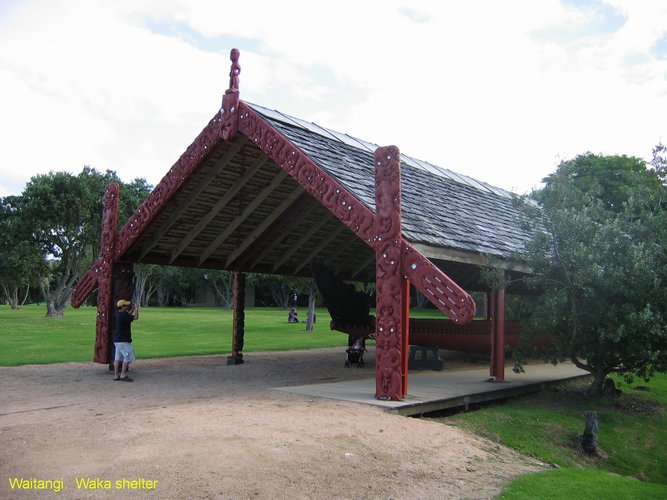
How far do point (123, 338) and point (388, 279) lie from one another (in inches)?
233

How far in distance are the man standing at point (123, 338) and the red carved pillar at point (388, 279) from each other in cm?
549

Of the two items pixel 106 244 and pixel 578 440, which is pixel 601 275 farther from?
pixel 106 244

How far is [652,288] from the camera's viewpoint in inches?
402

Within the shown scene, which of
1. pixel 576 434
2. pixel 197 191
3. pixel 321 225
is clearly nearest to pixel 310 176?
pixel 197 191

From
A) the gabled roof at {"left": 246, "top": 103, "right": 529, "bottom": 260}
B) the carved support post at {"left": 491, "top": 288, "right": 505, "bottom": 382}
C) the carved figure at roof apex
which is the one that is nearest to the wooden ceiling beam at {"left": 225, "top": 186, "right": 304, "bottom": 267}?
the gabled roof at {"left": 246, "top": 103, "right": 529, "bottom": 260}

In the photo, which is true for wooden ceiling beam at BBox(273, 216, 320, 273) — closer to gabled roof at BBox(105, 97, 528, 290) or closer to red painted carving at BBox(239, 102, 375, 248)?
gabled roof at BBox(105, 97, 528, 290)

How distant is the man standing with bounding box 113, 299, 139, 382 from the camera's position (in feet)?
39.9

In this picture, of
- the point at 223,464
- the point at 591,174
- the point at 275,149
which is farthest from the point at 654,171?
the point at 591,174

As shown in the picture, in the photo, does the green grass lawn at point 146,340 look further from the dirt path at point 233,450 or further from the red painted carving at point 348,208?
the red painted carving at point 348,208

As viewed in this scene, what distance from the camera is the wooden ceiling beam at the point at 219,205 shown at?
12.6 meters

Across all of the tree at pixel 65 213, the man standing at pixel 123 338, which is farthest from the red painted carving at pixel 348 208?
the tree at pixel 65 213

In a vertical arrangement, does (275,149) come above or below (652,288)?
above

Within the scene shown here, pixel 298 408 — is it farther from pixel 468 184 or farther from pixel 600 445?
pixel 468 184

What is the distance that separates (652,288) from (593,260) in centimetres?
104
